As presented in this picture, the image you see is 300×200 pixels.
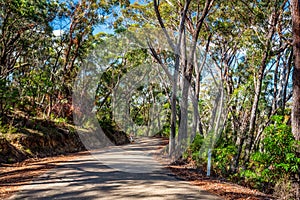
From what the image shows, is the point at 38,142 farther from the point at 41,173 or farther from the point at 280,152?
the point at 280,152

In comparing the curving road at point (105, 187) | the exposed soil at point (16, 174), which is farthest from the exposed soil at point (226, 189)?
the exposed soil at point (16, 174)

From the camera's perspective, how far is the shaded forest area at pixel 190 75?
8156mm

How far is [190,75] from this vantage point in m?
14.0

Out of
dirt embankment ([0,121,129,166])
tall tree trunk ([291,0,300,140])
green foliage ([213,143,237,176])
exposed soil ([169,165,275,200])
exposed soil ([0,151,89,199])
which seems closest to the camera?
exposed soil ([169,165,275,200])

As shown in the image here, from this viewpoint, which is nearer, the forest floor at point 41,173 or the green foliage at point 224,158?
the forest floor at point 41,173

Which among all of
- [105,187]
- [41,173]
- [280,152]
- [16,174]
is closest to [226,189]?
[280,152]

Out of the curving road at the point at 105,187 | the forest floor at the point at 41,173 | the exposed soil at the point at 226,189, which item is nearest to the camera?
the curving road at the point at 105,187

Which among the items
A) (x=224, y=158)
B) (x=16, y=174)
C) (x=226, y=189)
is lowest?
(x=226, y=189)

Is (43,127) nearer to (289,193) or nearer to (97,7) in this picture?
(97,7)

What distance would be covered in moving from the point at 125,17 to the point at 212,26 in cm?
600

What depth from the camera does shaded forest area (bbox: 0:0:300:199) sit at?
26.8ft

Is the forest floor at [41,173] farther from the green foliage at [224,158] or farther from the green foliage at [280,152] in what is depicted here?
the green foliage at [224,158]

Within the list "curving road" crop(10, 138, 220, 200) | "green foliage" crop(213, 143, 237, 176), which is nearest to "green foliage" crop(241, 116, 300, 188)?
"curving road" crop(10, 138, 220, 200)

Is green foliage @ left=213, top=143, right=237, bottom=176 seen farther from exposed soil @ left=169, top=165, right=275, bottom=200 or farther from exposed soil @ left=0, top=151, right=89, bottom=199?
exposed soil @ left=0, top=151, right=89, bottom=199
